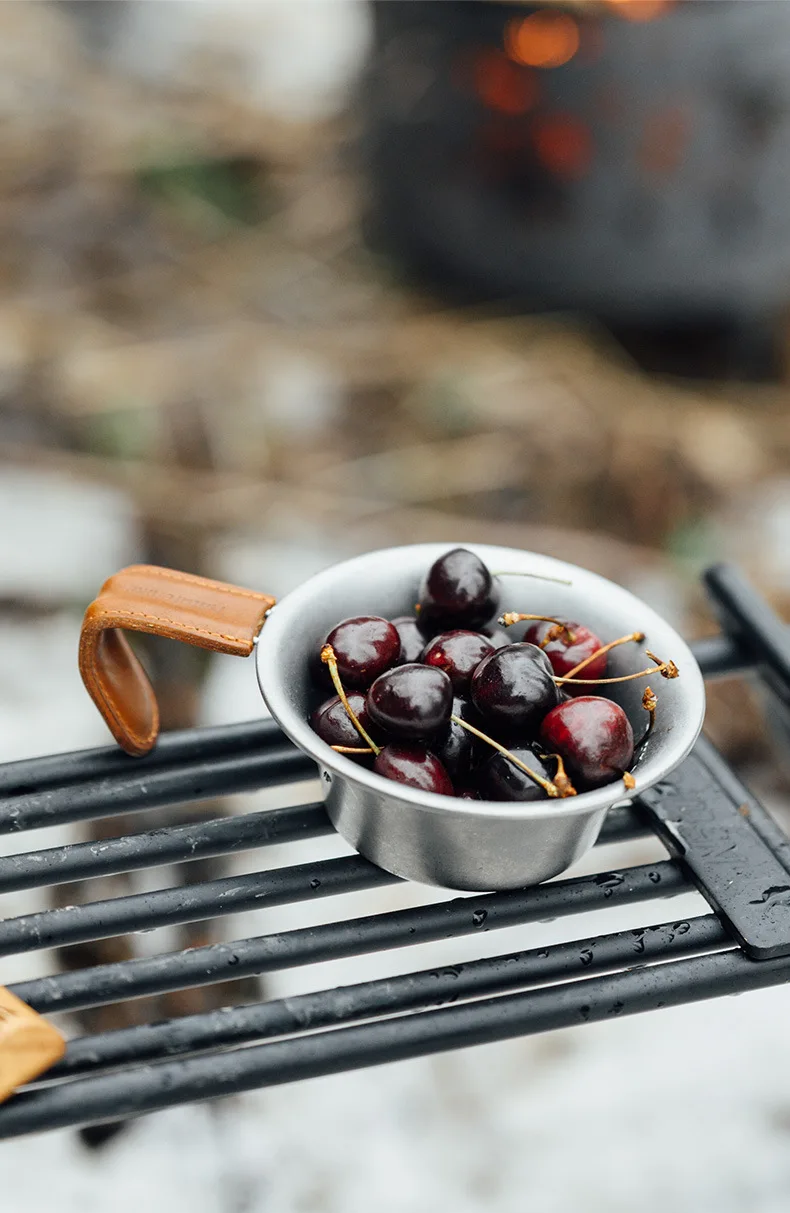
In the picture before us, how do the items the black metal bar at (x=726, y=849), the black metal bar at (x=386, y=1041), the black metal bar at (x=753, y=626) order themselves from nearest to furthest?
the black metal bar at (x=386, y=1041) → the black metal bar at (x=726, y=849) → the black metal bar at (x=753, y=626)


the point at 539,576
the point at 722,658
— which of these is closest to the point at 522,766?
the point at 539,576

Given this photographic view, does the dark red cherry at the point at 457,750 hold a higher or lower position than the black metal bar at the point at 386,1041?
higher

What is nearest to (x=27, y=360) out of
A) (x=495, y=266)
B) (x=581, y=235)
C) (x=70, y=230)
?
(x=70, y=230)

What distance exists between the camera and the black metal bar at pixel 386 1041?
650 mm

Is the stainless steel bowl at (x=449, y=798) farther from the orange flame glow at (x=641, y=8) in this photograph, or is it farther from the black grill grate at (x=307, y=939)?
the orange flame glow at (x=641, y=8)

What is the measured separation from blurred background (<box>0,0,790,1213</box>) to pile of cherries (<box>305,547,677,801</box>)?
1.93 ft

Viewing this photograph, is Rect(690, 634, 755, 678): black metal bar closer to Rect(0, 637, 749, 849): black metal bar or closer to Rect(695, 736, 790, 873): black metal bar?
Rect(695, 736, 790, 873): black metal bar

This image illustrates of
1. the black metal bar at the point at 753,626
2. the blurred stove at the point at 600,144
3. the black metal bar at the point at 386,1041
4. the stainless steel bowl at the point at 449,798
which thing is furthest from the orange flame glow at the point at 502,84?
the black metal bar at the point at 386,1041

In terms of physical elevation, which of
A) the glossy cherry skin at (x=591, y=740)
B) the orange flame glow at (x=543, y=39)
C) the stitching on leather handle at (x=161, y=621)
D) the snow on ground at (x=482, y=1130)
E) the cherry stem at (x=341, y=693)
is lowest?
the snow on ground at (x=482, y=1130)

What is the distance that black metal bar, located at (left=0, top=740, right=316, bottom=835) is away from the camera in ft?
2.75

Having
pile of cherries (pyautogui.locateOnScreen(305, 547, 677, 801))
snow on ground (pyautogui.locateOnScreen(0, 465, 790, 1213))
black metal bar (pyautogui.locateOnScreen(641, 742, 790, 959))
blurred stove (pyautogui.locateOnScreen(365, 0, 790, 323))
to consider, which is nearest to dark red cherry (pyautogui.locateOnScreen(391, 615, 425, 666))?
pile of cherries (pyautogui.locateOnScreen(305, 547, 677, 801))

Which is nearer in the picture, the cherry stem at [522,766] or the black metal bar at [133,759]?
the cherry stem at [522,766]

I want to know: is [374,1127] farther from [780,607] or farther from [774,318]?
[774,318]

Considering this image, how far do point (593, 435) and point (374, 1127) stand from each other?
1385 mm
